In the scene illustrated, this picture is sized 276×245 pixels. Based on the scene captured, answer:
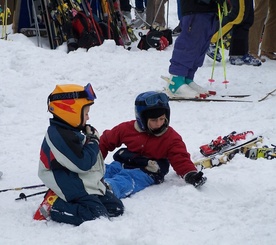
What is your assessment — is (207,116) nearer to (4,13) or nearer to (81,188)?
(81,188)

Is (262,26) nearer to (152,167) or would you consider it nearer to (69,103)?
(152,167)

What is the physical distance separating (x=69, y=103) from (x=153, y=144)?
1.07m

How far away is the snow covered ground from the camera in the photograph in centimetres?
300

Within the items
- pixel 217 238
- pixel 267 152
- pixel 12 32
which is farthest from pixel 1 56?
pixel 217 238

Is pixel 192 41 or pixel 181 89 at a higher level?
pixel 192 41

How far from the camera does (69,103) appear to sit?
10.7 feet

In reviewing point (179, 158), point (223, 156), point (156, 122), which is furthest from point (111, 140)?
point (223, 156)

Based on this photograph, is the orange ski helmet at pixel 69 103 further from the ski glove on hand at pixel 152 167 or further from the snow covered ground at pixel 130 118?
the ski glove on hand at pixel 152 167

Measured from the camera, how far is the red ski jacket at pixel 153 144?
13.2 feet

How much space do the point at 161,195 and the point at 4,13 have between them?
6969 millimetres

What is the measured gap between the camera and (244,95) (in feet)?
21.4

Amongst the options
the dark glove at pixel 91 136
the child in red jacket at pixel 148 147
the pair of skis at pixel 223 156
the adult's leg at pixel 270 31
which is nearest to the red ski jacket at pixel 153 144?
the child in red jacket at pixel 148 147

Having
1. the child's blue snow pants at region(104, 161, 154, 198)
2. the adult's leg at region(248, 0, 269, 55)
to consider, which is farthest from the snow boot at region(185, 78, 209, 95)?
the child's blue snow pants at region(104, 161, 154, 198)

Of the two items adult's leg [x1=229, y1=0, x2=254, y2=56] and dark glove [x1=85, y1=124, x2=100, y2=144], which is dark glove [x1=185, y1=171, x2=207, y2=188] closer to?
dark glove [x1=85, y1=124, x2=100, y2=144]
